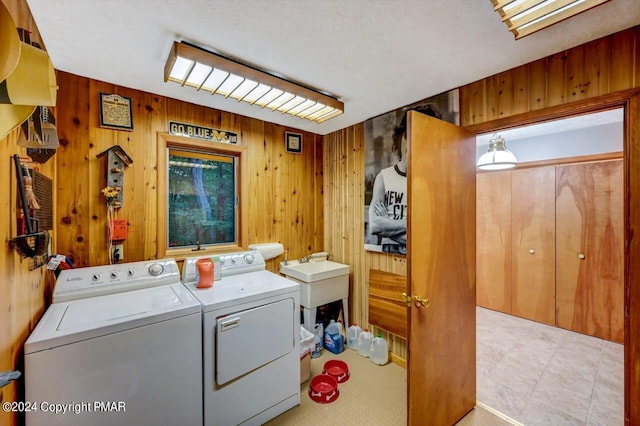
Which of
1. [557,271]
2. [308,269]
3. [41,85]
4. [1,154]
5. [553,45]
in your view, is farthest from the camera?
[557,271]

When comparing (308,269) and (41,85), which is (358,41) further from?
(308,269)

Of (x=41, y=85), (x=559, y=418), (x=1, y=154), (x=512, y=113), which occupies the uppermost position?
(x=512, y=113)

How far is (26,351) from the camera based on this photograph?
3.60 feet

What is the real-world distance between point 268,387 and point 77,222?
5.84ft

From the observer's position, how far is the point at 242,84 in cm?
189

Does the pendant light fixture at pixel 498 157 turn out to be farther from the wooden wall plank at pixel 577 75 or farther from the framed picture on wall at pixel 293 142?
the framed picture on wall at pixel 293 142

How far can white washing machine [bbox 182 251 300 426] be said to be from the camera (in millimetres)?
1577

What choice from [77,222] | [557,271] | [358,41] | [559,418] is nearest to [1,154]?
[77,222]

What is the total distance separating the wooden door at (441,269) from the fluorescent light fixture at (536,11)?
0.56 meters

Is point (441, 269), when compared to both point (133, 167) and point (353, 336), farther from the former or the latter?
point (133, 167)

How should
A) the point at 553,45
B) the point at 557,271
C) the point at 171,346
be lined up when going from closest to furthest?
1. the point at 171,346
2. the point at 553,45
3. the point at 557,271

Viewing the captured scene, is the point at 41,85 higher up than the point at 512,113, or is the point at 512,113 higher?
the point at 512,113

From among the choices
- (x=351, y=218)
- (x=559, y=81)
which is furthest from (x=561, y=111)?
(x=351, y=218)

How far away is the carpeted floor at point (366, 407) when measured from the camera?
1851mm
